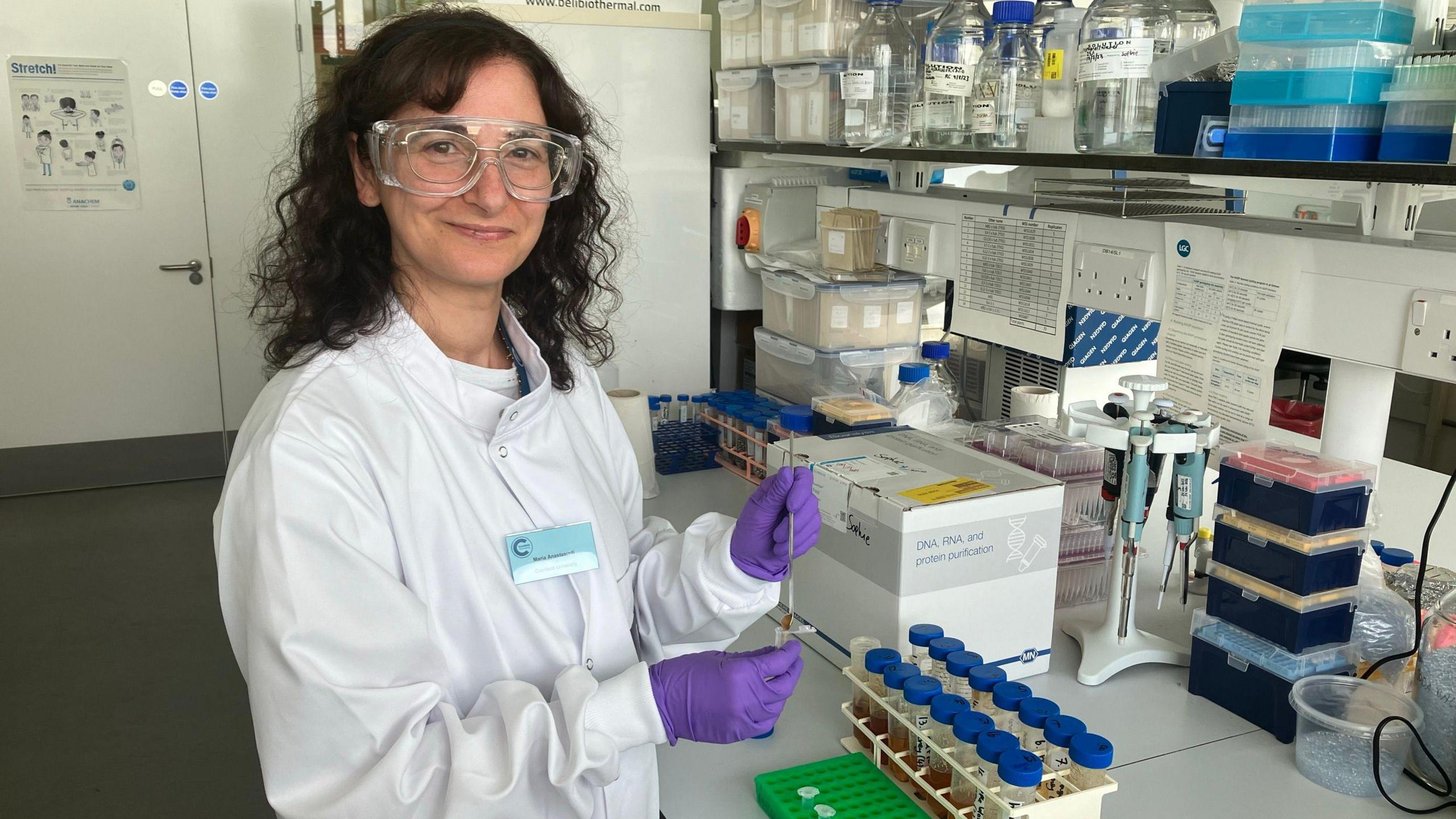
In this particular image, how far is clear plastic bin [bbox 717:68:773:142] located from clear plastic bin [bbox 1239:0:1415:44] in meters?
1.42

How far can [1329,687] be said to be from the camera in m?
1.30

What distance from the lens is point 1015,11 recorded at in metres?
1.70

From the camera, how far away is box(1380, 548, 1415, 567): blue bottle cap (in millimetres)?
1564

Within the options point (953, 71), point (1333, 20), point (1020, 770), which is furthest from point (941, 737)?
point (953, 71)

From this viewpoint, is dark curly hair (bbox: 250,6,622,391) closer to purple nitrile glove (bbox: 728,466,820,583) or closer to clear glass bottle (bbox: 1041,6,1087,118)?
purple nitrile glove (bbox: 728,466,820,583)

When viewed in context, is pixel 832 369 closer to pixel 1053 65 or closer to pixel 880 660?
pixel 1053 65

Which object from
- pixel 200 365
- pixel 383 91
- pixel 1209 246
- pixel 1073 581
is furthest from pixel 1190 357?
pixel 200 365

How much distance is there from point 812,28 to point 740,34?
389 millimetres

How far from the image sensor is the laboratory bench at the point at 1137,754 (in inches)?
47.7

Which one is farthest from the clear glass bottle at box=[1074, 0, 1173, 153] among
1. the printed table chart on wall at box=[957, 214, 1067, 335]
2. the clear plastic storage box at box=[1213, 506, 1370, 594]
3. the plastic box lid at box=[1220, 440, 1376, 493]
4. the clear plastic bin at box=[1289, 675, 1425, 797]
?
the clear plastic bin at box=[1289, 675, 1425, 797]

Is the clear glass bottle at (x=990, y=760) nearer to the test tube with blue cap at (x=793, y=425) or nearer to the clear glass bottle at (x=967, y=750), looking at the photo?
the clear glass bottle at (x=967, y=750)

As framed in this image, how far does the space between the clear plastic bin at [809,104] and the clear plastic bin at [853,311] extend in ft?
1.14

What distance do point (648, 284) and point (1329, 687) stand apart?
1.96m

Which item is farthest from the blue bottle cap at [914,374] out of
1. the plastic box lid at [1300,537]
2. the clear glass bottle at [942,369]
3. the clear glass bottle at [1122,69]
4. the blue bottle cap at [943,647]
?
the blue bottle cap at [943,647]
